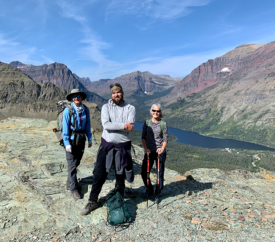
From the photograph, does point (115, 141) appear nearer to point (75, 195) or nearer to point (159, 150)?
point (159, 150)

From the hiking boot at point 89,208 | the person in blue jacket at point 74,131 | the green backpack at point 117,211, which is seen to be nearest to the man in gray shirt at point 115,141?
→ the hiking boot at point 89,208

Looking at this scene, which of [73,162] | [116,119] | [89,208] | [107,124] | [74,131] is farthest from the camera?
[73,162]

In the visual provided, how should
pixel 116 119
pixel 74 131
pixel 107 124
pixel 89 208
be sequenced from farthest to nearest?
pixel 74 131 → pixel 89 208 → pixel 116 119 → pixel 107 124

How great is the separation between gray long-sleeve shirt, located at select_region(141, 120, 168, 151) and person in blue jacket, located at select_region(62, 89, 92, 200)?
2112 mm

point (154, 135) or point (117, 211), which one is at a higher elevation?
point (154, 135)

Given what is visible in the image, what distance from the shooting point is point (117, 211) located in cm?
514

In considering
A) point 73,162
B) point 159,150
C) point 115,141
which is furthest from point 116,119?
point 73,162

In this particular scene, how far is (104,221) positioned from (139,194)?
6.55ft

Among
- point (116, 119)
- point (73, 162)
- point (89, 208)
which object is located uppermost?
point (116, 119)

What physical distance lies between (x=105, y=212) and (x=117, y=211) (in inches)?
27.4

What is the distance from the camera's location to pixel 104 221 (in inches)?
207

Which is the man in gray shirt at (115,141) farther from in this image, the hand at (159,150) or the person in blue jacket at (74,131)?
the hand at (159,150)

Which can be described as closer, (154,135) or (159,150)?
(159,150)

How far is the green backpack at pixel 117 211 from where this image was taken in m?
5.02
